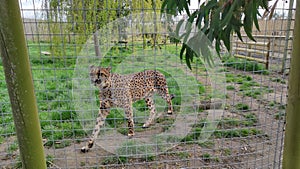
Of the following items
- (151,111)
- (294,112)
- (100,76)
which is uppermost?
(294,112)

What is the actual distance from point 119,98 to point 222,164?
3.11 ft

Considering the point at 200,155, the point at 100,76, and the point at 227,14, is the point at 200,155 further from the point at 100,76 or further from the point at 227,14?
the point at 227,14

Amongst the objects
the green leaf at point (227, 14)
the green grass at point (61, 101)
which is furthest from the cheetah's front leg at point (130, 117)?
the green leaf at point (227, 14)

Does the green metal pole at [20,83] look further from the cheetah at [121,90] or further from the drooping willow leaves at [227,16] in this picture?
the cheetah at [121,90]

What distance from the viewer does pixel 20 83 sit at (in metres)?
0.44

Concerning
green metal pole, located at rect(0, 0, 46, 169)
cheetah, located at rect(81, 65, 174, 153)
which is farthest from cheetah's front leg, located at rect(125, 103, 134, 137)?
green metal pole, located at rect(0, 0, 46, 169)

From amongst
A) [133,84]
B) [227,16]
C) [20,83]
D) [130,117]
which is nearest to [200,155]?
[130,117]

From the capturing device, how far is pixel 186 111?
105 inches

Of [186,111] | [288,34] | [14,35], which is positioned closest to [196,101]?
[186,111]

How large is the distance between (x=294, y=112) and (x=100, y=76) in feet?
5.31

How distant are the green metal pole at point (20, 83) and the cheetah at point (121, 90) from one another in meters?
1.37

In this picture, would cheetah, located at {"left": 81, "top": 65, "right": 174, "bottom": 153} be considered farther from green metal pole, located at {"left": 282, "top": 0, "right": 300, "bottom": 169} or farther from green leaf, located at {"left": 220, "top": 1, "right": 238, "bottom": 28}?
green metal pole, located at {"left": 282, "top": 0, "right": 300, "bottom": 169}

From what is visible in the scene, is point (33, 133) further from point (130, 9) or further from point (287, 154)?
point (130, 9)

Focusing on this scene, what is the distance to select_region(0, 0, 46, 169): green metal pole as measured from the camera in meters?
0.41
